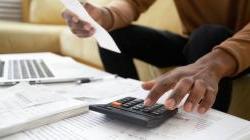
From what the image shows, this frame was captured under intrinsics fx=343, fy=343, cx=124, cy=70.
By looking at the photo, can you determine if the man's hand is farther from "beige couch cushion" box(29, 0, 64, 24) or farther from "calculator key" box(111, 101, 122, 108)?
"beige couch cushion" box(29, 0, 64, 24)

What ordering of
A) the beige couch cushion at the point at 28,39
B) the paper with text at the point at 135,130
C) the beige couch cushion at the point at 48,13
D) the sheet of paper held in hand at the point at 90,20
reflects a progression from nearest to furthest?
the paper with text at the point at 135,130 < the sheet of paper held in hand at the point at 90,20 < the beige couch cushion at the point at 28,39 < the beige couch cushion at the point at 48,13

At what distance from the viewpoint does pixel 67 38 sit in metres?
1.90

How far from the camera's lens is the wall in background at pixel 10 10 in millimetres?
2875

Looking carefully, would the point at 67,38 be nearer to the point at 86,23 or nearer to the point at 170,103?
the point at 86,23

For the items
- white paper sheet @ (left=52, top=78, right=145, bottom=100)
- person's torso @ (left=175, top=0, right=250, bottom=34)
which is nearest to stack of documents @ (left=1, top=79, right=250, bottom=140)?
white paper sheet @ (left=52, top=78, right=145, bottom=100)

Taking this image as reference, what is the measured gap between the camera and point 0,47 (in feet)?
6.25

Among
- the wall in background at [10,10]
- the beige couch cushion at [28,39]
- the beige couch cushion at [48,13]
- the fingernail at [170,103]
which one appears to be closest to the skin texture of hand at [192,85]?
the fingernail at [170,103]

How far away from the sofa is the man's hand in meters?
0.27

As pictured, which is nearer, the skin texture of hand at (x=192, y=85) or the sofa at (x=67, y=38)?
the skin texture of hand at (x=192, y=85)

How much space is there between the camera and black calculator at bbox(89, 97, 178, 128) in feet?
1.55

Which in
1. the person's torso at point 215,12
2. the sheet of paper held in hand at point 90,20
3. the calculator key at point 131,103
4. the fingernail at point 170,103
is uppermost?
the sheet of paper held in hand at point 90,20

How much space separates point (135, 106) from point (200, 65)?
0.51 ft

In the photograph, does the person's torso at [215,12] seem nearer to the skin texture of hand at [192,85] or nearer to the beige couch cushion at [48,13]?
the skin texture of hand at [192,85]

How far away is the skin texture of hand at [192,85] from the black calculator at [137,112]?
0.05 feet
